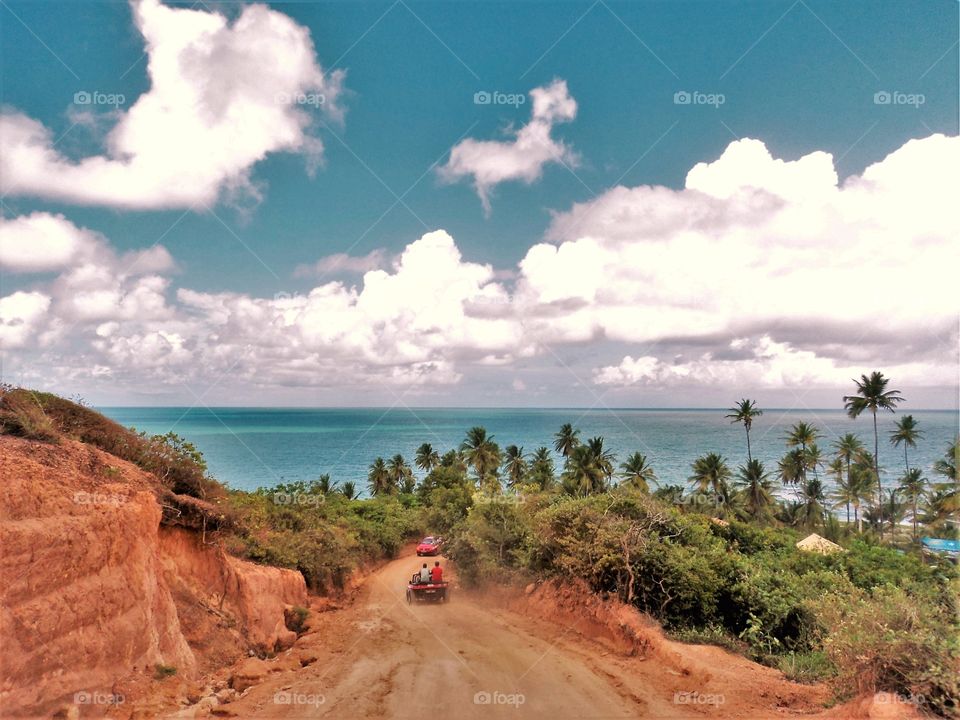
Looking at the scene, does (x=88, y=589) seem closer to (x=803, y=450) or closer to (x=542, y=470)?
(x=542, y=470)

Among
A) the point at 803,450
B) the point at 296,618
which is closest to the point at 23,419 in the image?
the point at 296,618

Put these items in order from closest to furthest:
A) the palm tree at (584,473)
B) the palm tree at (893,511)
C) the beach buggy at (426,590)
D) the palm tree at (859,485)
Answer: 1. the beach buggy at (426,590)
2. the palm tree at (584,473)
3. the palm tree at (859,485)
4. the palm tree at (893,511)

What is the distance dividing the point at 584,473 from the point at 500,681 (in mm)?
46980

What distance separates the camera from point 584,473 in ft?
187

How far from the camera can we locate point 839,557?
76.1ft

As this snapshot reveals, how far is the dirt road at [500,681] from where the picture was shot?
9789 mm

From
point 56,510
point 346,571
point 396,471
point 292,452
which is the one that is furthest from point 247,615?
point 292,452

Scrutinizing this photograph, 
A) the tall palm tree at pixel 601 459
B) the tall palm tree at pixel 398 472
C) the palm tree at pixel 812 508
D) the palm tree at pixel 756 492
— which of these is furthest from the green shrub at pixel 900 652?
the tall palm tree at pixel 398 472

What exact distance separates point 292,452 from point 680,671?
193387mm

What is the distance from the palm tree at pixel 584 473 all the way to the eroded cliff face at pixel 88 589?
153 feet

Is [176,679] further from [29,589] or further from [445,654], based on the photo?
[445,654]

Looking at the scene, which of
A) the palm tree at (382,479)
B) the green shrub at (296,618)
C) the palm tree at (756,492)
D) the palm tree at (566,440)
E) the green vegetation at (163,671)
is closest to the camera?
the green vegetation at (163,671)

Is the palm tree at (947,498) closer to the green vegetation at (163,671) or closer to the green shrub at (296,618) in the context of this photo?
the green shrub at (296,618)

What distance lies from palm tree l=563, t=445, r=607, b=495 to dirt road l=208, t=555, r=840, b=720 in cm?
4114
